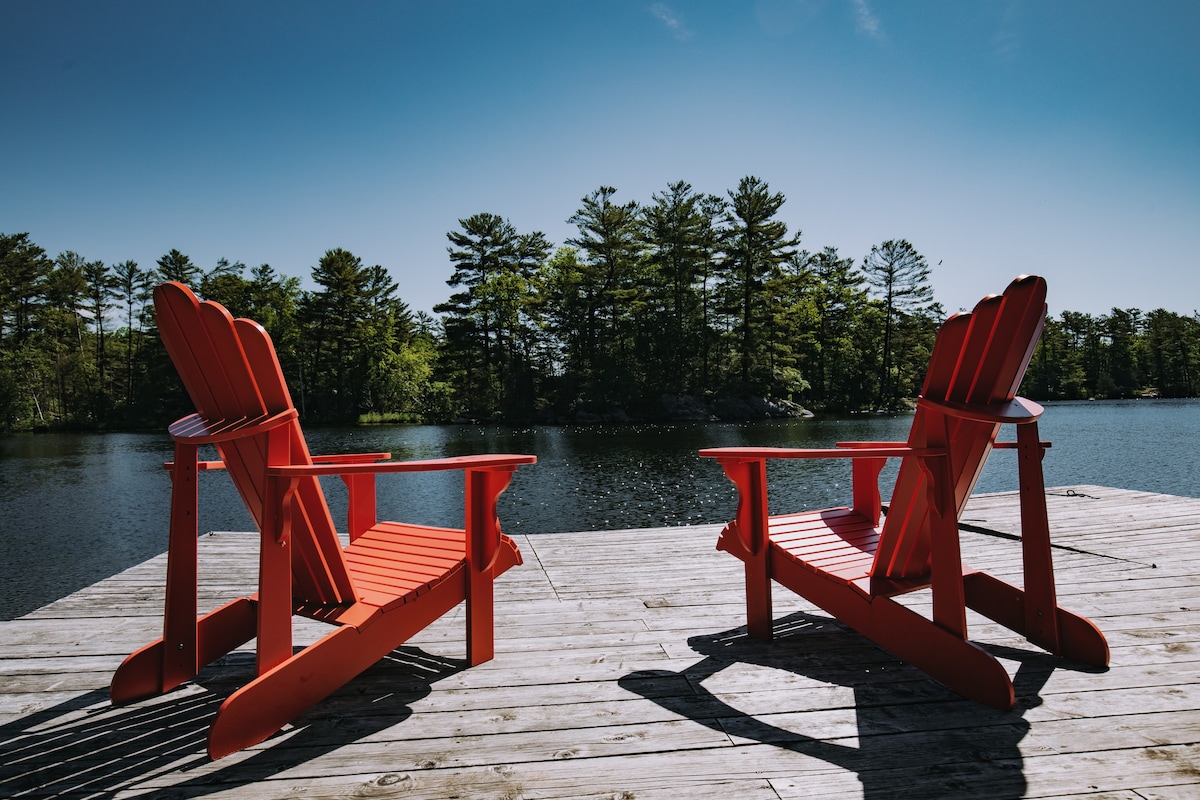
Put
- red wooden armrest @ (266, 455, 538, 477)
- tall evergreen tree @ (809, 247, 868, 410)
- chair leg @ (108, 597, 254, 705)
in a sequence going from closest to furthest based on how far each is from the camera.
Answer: red wooden armrest @ (266, 455, 538, 477) → chair leg @ (108, 597, 254, 705) → tall evergreen tree @ (809, 247, 868, 410)

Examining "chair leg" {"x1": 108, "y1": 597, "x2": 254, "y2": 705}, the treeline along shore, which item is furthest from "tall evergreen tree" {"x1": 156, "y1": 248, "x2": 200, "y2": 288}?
"chair leg" {"x1": 108, "y1": 597, "x2": 254, "y2": 705}

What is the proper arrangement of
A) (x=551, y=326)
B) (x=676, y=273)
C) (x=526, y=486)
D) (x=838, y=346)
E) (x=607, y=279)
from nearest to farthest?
(x=526, y=486) → (x=676, y=273) → (x=607, y=279) → (x=551, y=326) → (x=838, y=346)

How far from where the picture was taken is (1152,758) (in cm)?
171

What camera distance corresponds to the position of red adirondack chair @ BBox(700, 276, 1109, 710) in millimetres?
1998

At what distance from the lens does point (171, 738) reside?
196 centimetres

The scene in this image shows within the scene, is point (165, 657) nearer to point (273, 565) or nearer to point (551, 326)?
point (273, 565)

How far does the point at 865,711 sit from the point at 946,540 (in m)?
0.61

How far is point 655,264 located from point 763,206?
7869mm

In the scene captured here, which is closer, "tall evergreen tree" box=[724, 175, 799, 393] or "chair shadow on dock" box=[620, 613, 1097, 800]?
"chair shadow on dock" box=[620, 613, 1097, 800]

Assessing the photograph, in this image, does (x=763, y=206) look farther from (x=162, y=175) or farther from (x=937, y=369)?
(x=937, y=369)

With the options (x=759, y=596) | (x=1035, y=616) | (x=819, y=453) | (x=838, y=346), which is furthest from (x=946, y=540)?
(x=838, y=346)

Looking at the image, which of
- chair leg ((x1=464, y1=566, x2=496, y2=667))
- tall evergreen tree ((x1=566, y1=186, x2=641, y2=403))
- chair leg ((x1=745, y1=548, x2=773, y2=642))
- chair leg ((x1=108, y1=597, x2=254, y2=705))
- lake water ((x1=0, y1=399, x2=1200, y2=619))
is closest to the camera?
chair leg ((x1=108, y1=597, x2=254, y2=705))

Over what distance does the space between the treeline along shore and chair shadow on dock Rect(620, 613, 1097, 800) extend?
36.7 meters

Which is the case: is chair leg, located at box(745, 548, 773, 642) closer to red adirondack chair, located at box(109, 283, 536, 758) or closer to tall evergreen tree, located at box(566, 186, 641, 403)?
red adirondack chair, located at box(109, 283, 536, 758)
